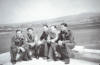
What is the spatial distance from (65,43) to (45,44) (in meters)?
0.71

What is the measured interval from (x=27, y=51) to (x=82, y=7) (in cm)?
241

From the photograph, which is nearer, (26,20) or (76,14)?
(76,14)

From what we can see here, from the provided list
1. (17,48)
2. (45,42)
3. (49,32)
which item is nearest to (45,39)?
(45,42)

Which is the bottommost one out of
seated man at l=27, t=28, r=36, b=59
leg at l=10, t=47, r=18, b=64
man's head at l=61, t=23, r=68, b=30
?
leg at l=10, t=47, r=18, b=64

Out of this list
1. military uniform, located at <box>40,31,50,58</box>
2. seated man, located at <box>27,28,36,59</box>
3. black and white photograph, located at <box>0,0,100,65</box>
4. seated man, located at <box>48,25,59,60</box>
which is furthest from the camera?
seated man, located at <box>27,28,36,59</box>

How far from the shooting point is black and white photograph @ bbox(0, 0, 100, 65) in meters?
4.98

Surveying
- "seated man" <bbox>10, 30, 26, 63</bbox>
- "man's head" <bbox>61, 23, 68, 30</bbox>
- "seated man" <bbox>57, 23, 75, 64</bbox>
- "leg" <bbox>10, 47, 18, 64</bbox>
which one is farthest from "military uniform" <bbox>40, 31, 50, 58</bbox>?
"leg" <bbox>10, 47, 18, 64</bbox>

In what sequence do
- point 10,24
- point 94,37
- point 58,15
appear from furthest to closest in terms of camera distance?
point 10,24
point 58,15
point 94,37

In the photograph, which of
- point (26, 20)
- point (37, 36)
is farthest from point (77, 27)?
point (26, 20)

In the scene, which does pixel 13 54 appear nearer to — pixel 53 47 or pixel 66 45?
pixel 53 47

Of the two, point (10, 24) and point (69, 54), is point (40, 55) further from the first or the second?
point (10, 24)

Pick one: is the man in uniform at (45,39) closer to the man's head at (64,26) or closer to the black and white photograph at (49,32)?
the black and white photograph at (49,32)

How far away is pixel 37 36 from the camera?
17.7 ft

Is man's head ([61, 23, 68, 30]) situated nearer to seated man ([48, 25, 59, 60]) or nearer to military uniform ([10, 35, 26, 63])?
seated man ([48, 25, 59, 60])
